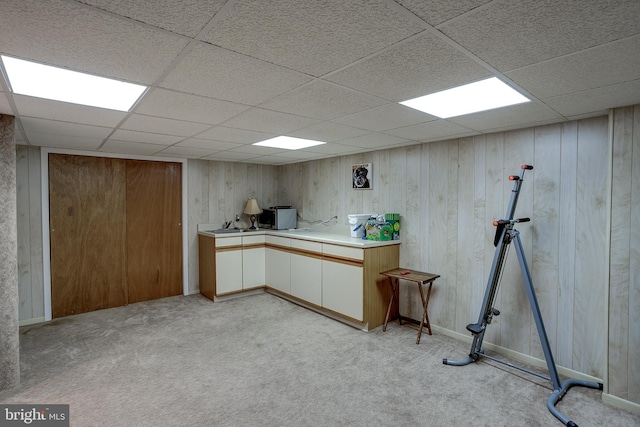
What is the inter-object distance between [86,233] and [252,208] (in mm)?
2290

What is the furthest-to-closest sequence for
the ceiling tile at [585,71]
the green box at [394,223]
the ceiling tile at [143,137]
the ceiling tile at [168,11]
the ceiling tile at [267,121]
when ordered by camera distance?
the green box at [394,223]
the ceiling tile at [143,137]
the ceiling tile at [267,121]
the ceiling tile at [585,71]
the ceiling tile at [168,11]

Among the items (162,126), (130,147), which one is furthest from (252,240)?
(162,126)

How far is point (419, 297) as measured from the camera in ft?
12.3

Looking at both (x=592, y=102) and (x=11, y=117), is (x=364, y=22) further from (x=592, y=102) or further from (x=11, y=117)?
(x=11, y=117)

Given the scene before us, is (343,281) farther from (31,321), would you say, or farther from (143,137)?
(31,321)

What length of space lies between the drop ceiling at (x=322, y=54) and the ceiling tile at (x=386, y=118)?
0.02 meters

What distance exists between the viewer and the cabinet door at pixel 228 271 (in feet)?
15.1

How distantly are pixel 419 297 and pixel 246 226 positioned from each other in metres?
3.17

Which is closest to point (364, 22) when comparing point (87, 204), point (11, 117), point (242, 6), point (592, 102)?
point (242, 6)

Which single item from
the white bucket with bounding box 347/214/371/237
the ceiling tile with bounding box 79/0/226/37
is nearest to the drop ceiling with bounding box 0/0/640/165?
the ceiling tile with bounding box 79/0/226/37

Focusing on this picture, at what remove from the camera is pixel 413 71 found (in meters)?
1.63

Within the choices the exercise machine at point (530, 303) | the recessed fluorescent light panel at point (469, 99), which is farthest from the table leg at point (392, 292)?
the recessed fluorescent light panel at point (469, 99)

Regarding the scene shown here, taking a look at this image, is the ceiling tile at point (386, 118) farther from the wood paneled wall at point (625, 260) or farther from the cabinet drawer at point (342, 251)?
the cabinet drawer at point (342, 251)

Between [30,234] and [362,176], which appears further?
[362,176]
